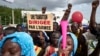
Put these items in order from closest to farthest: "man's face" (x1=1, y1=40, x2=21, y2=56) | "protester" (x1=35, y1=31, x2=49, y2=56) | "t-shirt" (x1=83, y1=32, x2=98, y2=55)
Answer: "man's face" (x1=1, y1=40, x2=21, y2=56) → "t-shirt" (x1=83, y1=32, x2=98, y2=55) → "protester" (x1=35, y1=31, x2=49, y2=56)

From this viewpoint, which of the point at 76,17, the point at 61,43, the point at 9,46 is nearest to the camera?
the point at 9,46

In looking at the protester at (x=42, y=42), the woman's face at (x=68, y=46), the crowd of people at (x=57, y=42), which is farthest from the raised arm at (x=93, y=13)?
the protester at (x=42, y=42)

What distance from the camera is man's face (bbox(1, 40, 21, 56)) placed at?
247 cm

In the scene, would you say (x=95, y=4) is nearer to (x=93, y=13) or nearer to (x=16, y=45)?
(x=93, y=13)

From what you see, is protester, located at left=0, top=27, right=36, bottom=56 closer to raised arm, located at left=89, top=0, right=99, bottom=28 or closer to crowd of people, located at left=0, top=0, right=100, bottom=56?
crowd of people, located at left=0, top=0, right=100, bottom=56

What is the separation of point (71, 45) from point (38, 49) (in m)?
2.19

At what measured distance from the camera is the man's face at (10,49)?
247 cm

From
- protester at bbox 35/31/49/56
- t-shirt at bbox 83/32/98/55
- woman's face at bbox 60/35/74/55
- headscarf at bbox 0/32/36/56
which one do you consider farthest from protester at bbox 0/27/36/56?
protester at bbox 35/31/49/56

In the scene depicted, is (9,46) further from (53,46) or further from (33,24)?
(33,24)

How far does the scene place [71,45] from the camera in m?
3.65

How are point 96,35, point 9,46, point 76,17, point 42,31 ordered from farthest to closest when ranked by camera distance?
1. point 42,31
2. point 76,17
3. point 96,35
4. point 9,46

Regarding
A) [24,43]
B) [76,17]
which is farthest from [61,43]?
[76,17]

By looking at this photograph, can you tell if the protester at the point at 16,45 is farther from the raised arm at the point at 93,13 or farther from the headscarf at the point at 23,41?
the raised arm at the point at 93,13

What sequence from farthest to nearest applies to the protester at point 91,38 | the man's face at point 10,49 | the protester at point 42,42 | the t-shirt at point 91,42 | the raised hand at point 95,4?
the protester at point 42,42, the t-shirt at point 91,42, the protester at point 91,38, the raised hand at point 95,4, the man's face at point 10,49
